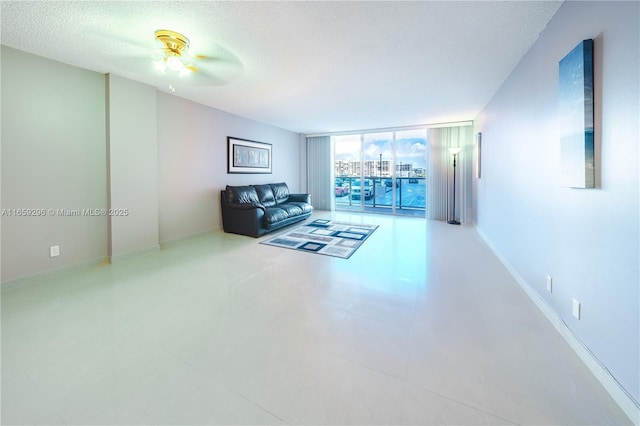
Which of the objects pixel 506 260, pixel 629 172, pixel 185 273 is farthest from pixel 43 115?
pixel 506 260

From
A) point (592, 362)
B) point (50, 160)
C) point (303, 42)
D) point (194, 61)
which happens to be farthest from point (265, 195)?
point (592, 362)

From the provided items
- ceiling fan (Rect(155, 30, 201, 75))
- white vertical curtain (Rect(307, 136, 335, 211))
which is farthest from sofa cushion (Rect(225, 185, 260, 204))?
white vertical curtain (Rect(307, 136, 335, 211))

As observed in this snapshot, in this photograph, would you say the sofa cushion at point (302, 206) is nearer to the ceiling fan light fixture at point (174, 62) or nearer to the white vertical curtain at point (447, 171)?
the white vertical curtain at point (447, 171)

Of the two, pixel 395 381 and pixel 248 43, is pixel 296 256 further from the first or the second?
pixel 248 43

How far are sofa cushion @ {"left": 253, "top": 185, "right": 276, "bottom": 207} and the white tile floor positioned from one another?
2.81 meters

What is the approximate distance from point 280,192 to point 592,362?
5648 millimetres

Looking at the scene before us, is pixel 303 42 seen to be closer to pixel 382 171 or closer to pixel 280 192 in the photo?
pixel 280 192

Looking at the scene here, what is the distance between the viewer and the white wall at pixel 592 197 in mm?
1226

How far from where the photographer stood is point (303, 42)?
7.83 feet

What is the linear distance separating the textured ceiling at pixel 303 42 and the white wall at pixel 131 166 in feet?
0.99

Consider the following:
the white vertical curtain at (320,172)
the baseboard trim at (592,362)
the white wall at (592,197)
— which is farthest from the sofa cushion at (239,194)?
the baseboard trim at (592,362)

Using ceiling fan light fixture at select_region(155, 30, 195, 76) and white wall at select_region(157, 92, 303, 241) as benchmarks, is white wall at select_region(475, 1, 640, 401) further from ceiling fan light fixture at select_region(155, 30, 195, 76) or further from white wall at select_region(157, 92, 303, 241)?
white wall at select_region(157, 92, 303, 241)

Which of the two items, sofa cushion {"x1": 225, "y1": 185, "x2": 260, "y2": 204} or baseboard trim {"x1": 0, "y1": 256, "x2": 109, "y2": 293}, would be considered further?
sofa cushion {"x1": 225, "y1": 185, "x2": 260, "y2": 204}

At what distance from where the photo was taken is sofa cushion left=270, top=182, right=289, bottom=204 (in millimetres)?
6098
